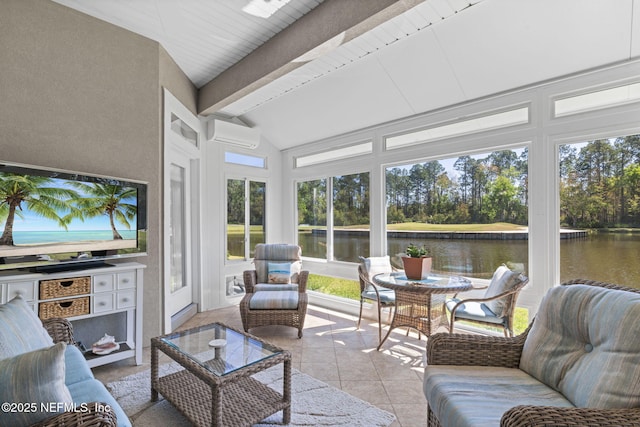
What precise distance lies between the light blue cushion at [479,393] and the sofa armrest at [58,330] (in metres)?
2.16

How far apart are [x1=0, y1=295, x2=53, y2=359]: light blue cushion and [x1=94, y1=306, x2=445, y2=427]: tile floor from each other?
1241 millimetres

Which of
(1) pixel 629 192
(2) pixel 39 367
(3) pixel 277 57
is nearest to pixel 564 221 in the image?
(1) pixel 629 192

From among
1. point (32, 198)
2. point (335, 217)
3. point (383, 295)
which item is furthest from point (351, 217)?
point (32, 198)

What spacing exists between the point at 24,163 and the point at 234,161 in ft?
8.93

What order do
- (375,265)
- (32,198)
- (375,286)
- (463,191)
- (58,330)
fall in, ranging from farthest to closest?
1. (375,265)
2. (463,191)
3. (375,286)
4. (32,198)
5. (58,330)

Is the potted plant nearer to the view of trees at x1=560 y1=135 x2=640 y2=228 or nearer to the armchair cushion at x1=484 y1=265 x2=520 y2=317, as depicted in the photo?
the armchair cushion at x1=484 y1=265 x2=520 y2=317

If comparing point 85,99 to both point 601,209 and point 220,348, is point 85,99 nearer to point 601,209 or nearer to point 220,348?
point 220,348

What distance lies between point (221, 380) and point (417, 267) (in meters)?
2.05

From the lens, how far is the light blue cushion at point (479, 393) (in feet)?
4.43

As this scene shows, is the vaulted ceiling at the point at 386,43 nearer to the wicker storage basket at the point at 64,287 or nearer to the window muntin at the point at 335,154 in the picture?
the window muntin at the point at 335,154

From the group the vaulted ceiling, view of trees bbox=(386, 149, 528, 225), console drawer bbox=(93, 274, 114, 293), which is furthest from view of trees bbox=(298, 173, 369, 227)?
console drawer bbox=(93, 274, 114, 293)

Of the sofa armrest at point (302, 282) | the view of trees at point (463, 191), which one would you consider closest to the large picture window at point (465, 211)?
the view of trees at point (463, 191)

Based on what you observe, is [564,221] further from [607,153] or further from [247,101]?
[247,101]

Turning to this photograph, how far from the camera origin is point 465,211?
11.8 feet
